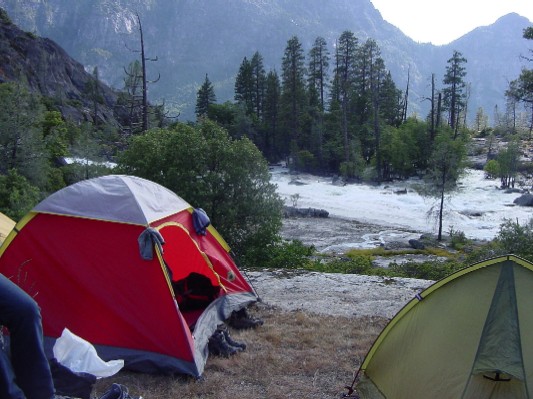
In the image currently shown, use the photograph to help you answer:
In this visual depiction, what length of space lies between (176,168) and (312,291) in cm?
746

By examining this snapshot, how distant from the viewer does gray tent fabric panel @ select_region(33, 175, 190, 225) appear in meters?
6.38

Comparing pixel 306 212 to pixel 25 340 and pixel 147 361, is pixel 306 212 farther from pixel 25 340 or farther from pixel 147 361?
pixel 25 340

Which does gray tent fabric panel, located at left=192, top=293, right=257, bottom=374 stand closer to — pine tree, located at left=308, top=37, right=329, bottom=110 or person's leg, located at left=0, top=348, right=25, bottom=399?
person's leg, located at left=0, top=348, right=25, bottom=399

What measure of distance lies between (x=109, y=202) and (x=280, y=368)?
9.27 feet

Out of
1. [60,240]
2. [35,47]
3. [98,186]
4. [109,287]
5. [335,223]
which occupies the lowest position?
[335,223]

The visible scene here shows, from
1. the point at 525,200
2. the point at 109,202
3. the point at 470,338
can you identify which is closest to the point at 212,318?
the point at 109,202

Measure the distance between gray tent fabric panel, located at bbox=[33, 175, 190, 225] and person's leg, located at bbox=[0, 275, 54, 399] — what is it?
3.20 metres

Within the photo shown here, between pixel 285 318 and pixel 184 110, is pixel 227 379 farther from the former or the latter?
pixel 184 110

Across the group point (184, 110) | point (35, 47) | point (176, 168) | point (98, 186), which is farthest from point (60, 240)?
point (184, 110)

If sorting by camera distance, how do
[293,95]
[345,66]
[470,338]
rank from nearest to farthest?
[470,338]
[293,95]
[345,66]

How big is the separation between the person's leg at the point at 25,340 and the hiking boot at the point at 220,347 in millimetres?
3316

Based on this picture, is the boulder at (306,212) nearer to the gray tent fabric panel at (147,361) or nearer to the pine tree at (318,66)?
the gray tent fabric panel at (147,361)

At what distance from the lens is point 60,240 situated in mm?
6422

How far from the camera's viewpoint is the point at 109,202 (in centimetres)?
650
